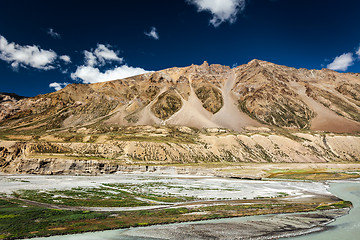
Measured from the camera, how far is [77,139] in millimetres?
129750

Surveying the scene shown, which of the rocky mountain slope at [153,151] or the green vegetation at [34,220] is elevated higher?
the rocky mountain slope at [153,151]

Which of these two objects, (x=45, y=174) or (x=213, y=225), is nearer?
(x=213, y=225)

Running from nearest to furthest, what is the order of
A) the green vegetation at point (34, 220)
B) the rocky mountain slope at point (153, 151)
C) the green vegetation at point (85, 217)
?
the green vegetation at point (34, 220) < the green vegetation at point (85, 217) < the rocky mountain slope at point (153, 151)

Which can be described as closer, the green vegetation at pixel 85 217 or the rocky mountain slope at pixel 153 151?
the green vegetation at pixel 85 217

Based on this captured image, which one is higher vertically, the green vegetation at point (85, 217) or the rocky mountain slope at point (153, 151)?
the rocky mountain slope at point (153, 151)

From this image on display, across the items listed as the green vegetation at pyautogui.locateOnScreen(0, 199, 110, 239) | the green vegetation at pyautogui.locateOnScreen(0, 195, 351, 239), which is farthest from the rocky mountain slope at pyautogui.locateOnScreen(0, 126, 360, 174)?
the green vegetation at pyautogui.locateOnScreen(0, 199, 110, 239)

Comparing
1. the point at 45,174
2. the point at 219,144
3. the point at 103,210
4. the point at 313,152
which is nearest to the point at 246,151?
the point at 219,144

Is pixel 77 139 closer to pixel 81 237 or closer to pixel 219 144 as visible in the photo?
pixel 219 144

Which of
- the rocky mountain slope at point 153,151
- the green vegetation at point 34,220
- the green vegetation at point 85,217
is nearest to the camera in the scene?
the green vegetation at point 34,220

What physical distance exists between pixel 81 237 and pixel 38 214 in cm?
791

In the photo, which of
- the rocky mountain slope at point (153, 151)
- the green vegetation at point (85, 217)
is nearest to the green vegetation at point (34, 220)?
the green vegetation at point (85, 217)

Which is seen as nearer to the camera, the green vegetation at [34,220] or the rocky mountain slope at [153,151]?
the green vegetation at [34,220]

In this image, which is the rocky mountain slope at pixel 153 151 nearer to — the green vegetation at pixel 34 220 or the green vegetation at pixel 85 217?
the green vegetation at pixel 85 217

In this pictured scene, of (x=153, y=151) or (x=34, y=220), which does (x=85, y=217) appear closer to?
(x=34, y=220)
